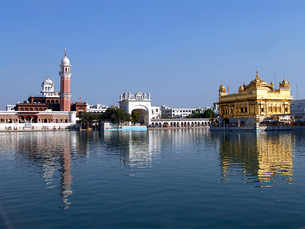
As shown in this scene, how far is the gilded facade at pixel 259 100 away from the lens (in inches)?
2500

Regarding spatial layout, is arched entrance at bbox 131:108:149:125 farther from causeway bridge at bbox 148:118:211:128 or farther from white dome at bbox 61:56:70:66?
white dome at bbox 61:56:70:66

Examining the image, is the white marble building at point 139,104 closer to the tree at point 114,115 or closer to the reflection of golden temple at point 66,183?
the tree at point 114,115

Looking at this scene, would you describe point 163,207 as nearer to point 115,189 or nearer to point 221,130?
point 115,189

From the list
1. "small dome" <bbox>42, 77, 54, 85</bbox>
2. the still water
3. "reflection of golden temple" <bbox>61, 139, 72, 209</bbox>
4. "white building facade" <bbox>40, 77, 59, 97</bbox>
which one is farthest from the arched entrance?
the still water

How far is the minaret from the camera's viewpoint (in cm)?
10669

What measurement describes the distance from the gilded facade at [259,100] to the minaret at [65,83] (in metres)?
55.0

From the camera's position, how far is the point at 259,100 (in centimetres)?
6312

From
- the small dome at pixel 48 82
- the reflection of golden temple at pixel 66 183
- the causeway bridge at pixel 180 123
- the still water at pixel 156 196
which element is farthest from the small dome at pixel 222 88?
the small dome at pixel 48 82

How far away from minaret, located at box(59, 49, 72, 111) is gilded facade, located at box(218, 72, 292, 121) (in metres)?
55.0

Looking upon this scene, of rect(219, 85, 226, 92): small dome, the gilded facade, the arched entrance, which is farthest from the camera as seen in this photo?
→ the arched entrance

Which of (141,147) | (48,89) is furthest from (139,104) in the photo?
(141,147)

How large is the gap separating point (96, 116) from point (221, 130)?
47.2 m

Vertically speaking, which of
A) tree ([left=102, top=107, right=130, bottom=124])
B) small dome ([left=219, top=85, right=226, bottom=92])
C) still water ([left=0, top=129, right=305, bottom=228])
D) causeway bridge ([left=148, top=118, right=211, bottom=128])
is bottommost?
still water ([left=0, top=129, right=305, bottom=228])

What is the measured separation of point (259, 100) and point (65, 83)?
63.4 meters
